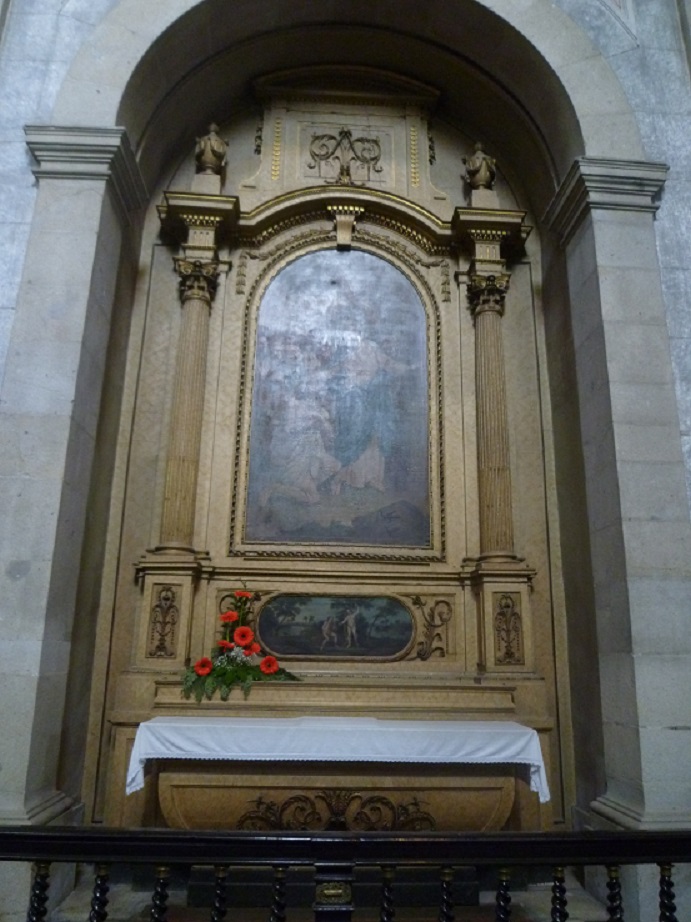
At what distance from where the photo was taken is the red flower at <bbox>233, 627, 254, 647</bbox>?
5594 mm

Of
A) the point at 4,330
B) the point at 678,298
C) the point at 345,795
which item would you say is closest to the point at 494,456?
the point at 678,298

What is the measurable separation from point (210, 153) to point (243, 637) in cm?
430

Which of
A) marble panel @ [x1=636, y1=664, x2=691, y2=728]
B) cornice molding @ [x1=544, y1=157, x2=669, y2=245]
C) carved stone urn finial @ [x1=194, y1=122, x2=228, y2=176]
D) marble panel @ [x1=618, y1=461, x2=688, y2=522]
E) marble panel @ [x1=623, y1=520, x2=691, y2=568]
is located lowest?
marble panel @ [x1=636, y1=664, x2=691, y2=728]

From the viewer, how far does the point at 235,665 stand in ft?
17.8

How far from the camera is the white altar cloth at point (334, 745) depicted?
448cm

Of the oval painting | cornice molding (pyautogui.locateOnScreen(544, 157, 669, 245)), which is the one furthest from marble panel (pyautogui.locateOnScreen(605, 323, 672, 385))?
the oval painting

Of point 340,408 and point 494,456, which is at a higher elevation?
point 340,408

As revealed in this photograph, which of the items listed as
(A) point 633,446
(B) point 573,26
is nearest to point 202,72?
(B) point 573,26

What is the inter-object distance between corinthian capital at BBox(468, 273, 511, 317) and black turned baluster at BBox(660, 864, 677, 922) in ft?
15.9

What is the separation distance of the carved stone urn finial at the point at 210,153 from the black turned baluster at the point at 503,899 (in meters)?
6.04

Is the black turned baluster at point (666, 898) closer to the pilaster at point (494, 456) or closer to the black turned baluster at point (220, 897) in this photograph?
the black turned baluster at point (220, 897)

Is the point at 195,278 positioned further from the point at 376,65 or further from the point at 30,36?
the point at 376,65

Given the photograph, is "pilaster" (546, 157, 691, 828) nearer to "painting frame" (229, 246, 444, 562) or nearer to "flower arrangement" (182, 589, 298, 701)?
"painting frame" (229, 246, 444, 562)

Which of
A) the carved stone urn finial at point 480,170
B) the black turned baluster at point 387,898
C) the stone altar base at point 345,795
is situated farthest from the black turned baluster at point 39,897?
the carved stone urn finial at point 480,170
